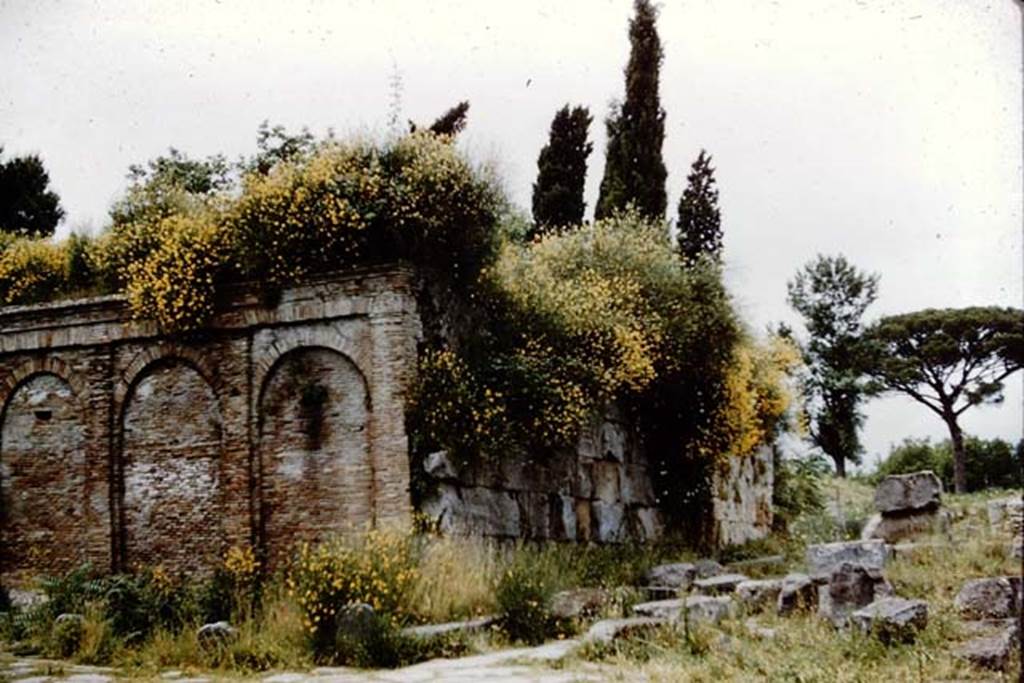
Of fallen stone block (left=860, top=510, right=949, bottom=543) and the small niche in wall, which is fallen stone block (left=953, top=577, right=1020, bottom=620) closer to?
fallen stone block (left=860, top=510, right=949, bottom=543)

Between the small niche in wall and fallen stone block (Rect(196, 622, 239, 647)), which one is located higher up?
the small niche in wall

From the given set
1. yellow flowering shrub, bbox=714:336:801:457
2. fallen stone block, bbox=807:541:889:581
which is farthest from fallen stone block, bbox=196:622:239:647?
yellow flowering shrub, bbox=714:336:801:457

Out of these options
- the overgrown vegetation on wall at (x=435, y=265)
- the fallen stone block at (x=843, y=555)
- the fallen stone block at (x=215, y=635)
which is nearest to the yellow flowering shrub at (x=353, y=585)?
the fallen stone block at (x=215, y=635)

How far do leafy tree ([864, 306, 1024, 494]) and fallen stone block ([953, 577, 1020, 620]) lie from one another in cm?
83

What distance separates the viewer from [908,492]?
1016 centimetres

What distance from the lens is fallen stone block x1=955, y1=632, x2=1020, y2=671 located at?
257 inches

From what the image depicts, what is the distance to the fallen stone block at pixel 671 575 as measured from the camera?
41.5 feet

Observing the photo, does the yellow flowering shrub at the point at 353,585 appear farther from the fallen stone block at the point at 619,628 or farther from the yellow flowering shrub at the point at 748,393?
the yellow flowering shrub at the point at 748,393

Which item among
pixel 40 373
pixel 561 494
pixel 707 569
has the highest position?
pixel 40 373

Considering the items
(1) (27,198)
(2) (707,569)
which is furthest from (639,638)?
(1) (27,198)

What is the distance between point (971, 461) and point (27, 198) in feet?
25.3

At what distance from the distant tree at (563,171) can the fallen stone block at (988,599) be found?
4784 mm

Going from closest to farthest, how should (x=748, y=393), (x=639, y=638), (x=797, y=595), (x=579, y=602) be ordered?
1. (x=639, y=638)
2. (x=797, y=595)
3. (x=579, y=602)
4. (x=748, y=393)

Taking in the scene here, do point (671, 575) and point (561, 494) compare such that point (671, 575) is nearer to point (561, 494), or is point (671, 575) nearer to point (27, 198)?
point (561, 494)
